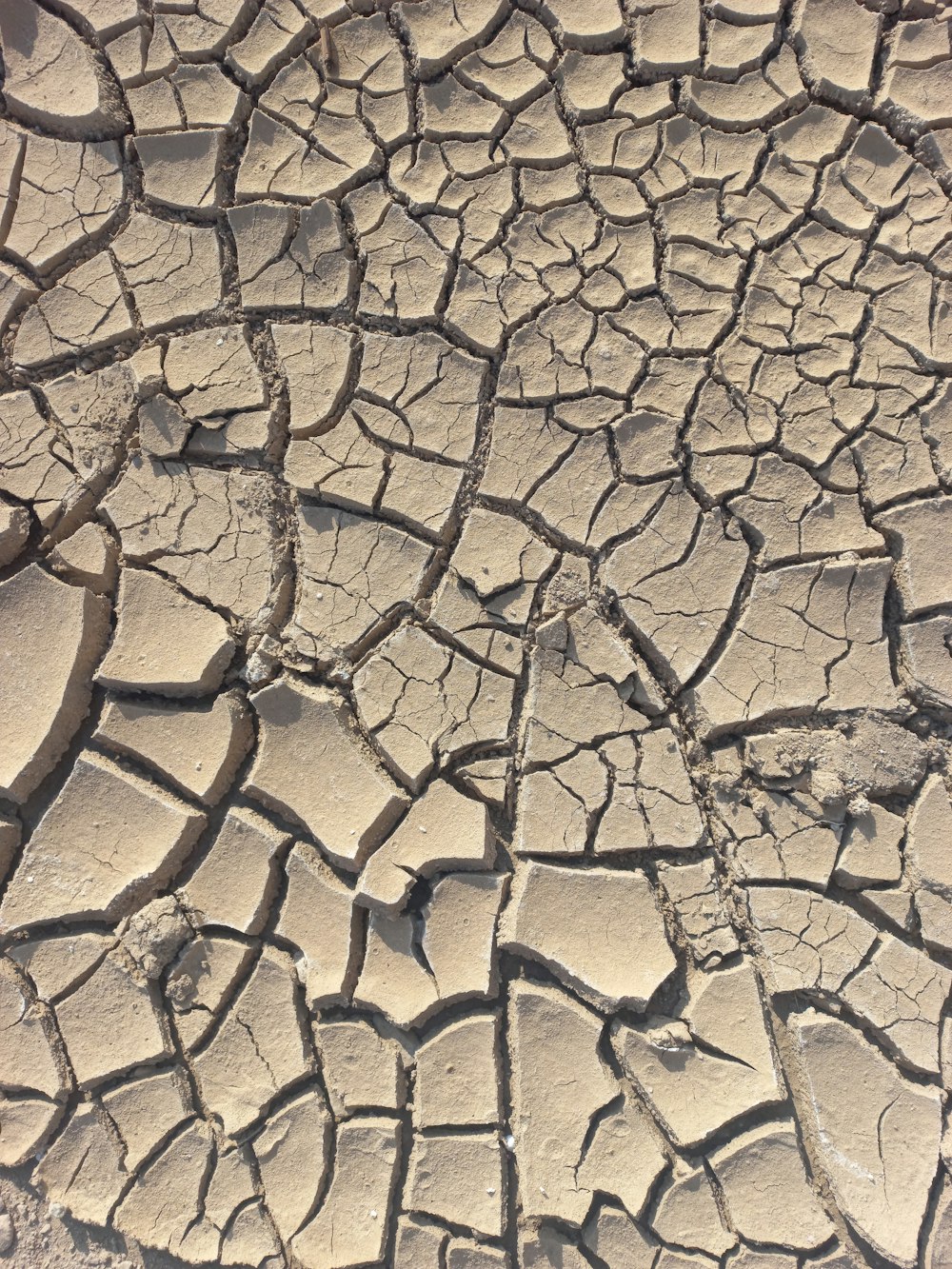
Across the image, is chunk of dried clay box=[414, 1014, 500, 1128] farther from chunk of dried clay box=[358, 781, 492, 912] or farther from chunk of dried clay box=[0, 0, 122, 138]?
chunk of dried clay box=[0, 0, 122, 138]

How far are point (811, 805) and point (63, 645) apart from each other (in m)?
2.15

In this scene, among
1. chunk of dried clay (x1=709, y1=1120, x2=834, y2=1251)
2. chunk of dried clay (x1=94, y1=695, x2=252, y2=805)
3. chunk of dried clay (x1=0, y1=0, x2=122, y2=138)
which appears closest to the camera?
chunk of dried clay (x1=709, y1=1120, x2=834, y2=1251)

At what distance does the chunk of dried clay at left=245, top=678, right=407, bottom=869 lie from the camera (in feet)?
6.75

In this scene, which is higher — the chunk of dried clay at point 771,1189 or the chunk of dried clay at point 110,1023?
the chunk of dried clay at point 771,1189

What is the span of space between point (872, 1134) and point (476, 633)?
165cm

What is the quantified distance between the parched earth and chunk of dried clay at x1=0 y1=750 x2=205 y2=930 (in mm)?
12

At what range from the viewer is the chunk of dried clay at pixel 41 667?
2.14 metres

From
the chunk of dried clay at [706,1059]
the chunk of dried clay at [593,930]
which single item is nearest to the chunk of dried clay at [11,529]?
the chunk of dried clay at [593,930]

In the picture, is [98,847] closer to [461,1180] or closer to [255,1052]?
[255,1052]

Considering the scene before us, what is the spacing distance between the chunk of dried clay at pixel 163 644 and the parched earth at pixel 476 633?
0.02 m

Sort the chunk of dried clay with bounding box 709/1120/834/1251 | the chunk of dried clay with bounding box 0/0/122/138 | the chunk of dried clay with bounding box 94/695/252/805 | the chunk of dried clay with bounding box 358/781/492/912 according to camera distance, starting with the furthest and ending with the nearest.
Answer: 1. the chunk of dried clay with bounding box 0/0/122/138
2. the chunk of dried clay with bounding box 94/695/252/805
3. the chunk of dried clay with bounding box 358/781/492/912
4. the chunk of dried clay with bounding box 709/1120/834/1251

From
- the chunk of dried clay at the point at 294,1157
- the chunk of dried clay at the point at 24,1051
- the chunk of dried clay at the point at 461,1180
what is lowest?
Result: the chunk of dried clay at the point at 24,1051

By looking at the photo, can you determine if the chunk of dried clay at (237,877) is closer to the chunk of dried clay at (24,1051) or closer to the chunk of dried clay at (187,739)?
the chunk of dried clay at (187,739)

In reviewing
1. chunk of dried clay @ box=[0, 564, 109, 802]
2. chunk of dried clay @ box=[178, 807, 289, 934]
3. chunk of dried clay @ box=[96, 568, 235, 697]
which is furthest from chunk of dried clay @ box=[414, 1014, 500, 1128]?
chunk of dried clay @ box=[0, 564, 109, 802]
